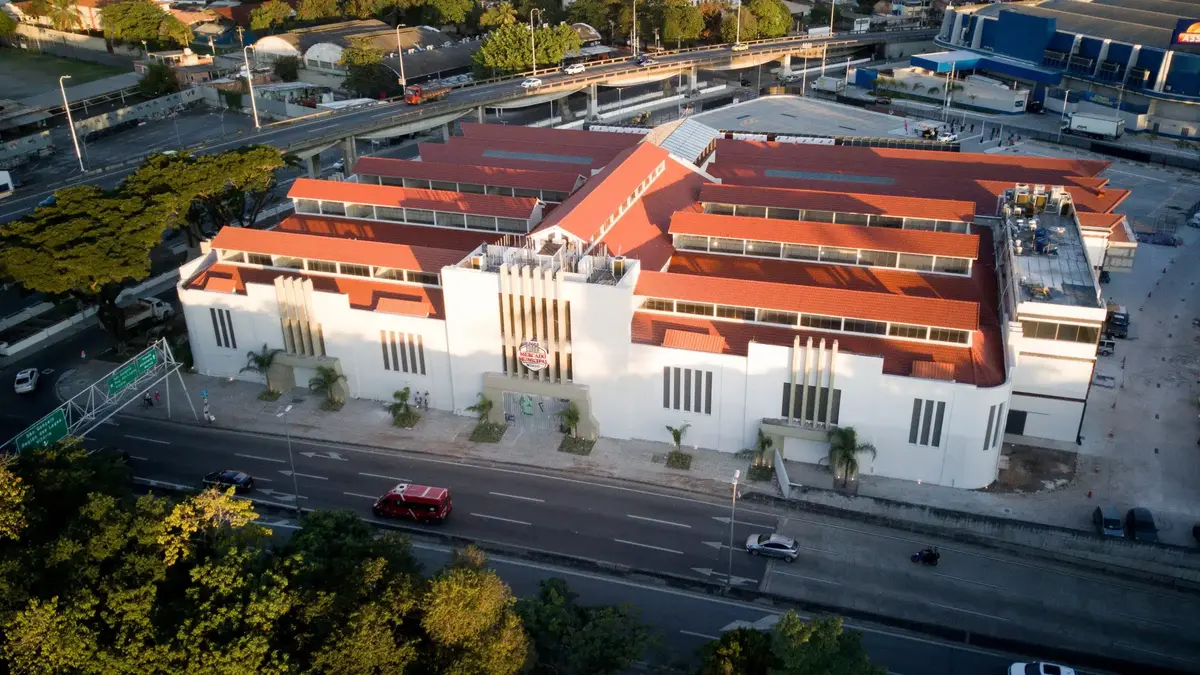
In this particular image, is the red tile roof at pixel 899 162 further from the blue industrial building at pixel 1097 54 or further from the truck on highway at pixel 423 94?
the blue industrial building at pixel 1097 54

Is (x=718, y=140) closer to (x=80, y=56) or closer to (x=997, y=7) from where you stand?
(x=997, y=7)

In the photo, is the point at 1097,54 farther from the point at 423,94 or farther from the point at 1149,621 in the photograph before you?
the point at 1149,621

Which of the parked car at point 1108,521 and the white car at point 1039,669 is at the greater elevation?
the parked car at point 1108,521

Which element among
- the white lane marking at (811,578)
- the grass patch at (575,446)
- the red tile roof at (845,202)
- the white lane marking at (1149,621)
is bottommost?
the white lane marking at (811,578)

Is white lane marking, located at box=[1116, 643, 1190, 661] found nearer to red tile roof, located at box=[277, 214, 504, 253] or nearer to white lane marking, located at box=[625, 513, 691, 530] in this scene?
white lane marking, located at box=[625, 513, 691, 530]

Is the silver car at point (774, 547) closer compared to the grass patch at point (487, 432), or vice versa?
the silver car at point (774, 547)

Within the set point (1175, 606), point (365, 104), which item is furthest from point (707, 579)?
point (365, 104)

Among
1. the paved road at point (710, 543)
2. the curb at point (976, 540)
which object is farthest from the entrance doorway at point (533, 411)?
the curb at point (976, 540)

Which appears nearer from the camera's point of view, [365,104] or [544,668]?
[544,668]

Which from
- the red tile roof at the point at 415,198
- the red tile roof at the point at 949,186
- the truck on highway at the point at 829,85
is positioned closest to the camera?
the red tile roof at the point at 415,198
